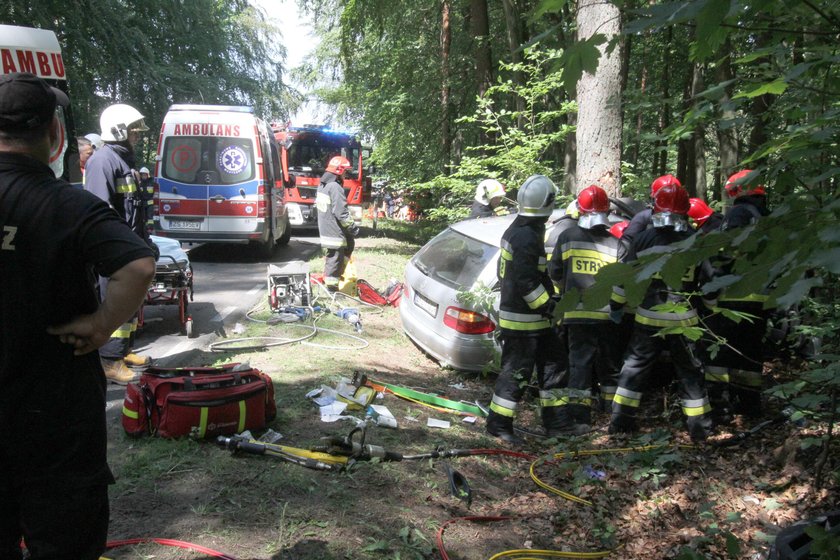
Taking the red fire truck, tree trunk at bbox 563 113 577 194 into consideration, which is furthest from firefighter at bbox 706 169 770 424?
the red fire truck

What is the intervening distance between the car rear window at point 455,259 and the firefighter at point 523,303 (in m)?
1.18

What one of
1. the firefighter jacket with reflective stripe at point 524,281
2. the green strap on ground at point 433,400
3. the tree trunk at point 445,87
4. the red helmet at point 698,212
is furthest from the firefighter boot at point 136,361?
Answer: the tree trunk at point 445,87

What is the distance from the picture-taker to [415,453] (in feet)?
16.0

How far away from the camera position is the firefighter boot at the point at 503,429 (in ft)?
17.7

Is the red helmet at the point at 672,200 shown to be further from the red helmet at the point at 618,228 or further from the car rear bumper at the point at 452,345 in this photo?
the car rear bumper at the point at 452,345

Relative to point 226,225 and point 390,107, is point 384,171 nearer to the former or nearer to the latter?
point 390,107

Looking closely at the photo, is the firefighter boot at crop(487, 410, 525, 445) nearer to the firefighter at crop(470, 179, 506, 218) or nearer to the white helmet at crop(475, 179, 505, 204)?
the firefighter at crop(470, 179, 506, 218)

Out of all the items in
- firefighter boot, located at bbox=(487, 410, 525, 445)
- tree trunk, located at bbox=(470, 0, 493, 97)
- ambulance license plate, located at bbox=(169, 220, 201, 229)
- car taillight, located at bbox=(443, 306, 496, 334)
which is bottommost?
firefighter boot, located at bbox=(487, 410, 525, 445)

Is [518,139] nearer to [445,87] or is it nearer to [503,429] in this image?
[503,429]

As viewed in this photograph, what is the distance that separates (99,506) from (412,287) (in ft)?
17.7

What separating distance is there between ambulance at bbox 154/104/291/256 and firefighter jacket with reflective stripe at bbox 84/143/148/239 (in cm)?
652

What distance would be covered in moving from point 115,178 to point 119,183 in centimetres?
5

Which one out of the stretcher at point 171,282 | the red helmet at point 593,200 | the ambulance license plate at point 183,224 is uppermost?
the red helmet at point 593,200

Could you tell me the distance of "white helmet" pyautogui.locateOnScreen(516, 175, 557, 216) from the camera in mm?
5273
